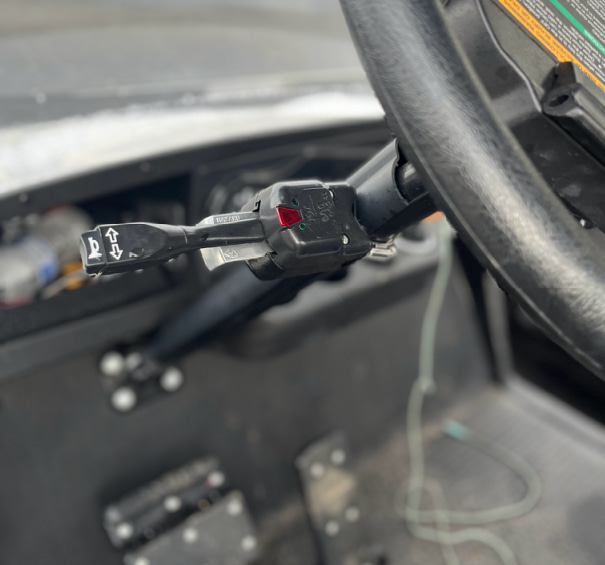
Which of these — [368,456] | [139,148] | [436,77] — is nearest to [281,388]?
[368,456]

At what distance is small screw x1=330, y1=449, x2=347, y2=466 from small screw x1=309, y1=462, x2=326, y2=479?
3 centimetres

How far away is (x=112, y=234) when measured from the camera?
1.34 feet

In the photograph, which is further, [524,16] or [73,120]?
[73,120]

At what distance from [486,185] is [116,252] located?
0.81 ft

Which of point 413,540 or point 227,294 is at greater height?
point 227,294

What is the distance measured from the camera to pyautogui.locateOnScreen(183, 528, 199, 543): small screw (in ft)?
3.07

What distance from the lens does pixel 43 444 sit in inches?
35.5

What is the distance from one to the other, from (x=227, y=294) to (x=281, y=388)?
50 cm

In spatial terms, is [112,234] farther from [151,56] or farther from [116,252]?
[151,56]

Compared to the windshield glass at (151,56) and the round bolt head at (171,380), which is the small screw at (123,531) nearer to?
the round bolt head at (171,380)

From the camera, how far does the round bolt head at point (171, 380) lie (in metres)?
1.00

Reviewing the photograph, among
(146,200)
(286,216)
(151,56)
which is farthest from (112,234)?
(151,56)

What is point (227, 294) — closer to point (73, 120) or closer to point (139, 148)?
point (139, 148)

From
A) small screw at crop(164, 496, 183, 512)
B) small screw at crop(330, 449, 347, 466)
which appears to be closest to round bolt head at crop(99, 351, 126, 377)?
small screw at crop(164, 496, 183, 512)
